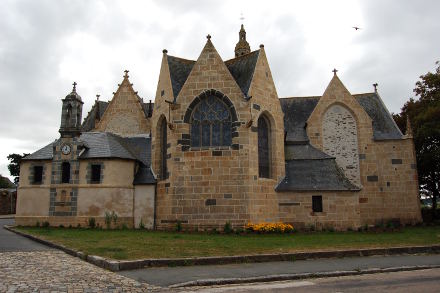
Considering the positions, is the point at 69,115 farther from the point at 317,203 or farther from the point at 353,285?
the point at 353,285

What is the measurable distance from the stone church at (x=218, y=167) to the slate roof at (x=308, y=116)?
35cm

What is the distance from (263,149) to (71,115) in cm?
1238

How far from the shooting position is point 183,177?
19234mm

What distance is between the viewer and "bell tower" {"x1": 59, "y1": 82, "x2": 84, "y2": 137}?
22625 millimetres

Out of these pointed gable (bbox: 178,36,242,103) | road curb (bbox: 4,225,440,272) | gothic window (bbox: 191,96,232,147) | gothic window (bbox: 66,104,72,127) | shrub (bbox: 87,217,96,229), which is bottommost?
road curb (bbox: 4,225,440,272)

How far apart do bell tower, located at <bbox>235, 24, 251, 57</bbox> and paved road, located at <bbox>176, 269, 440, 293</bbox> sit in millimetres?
29263

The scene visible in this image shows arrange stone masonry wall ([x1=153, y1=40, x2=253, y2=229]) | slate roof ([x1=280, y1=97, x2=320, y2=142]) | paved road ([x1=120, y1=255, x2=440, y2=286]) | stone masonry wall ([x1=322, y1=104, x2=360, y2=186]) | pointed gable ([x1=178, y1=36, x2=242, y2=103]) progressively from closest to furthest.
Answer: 1. paved road ([x1=120, y1=255, x2=440, y2=286])
2. stone masonry wall ([x1=153, y1=40, x2=253, y2=229])
3. pointed gable ([x1=178, y1=36, x2=242, y2=103])
4. stone masonry wall ([x1=322, y1=104, x2=360, y2=186])
5. slate roof ([x1=280, y1=97, x2=320, y2=142])

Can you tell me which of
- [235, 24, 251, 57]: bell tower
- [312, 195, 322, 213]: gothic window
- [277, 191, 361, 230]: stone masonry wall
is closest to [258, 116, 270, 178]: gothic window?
[277, 191, 361, 230]: stone masonry wall

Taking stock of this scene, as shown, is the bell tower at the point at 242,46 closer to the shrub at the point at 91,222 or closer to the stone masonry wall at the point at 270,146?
the stone masonry wall at the point at 270,146

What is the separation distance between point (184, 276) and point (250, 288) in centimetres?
173

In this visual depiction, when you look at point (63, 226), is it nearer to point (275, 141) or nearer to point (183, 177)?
point (183, 177)

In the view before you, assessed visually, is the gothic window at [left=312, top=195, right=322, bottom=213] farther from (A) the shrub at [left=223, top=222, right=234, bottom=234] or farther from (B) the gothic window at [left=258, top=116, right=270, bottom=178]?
(A) the shrub at [left=223, top=222, right=234, bottom=234]

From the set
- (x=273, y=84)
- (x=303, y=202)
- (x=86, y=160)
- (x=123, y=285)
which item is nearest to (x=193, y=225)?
(x=303, y=202)

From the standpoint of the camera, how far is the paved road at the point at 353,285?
726 centimetres
